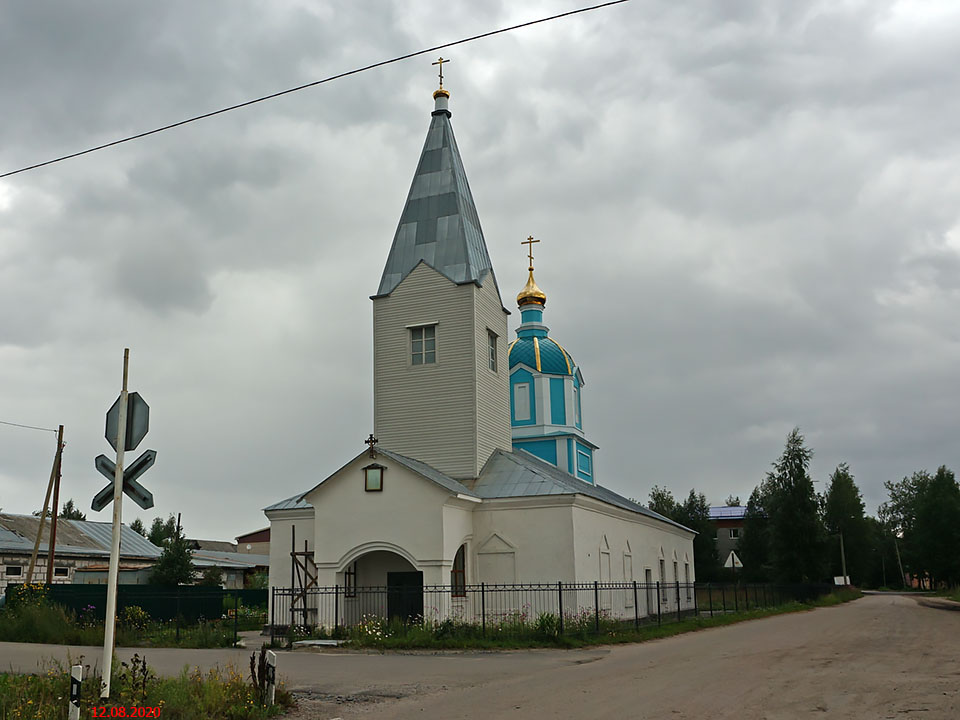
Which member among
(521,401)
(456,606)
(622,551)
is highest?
(521,401)

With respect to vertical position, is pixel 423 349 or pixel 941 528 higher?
pixel 423 349

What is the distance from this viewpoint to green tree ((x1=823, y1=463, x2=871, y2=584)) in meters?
69.6

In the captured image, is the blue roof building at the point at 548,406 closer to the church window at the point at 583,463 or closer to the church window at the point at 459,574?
the church window at the point at 583,463

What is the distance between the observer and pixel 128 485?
9.60 meters

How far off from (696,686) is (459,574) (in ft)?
41.2

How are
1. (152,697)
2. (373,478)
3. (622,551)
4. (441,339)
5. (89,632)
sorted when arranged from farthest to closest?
(622,551), (441,339), (373,478), (89,632), (152,697)

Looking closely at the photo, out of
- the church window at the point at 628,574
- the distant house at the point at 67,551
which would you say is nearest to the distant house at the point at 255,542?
the distant house at the point at 67,551

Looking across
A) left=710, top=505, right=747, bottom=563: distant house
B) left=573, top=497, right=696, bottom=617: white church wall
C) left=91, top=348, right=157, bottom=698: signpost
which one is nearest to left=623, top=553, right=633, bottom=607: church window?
left=573, top=497, right=696, bottom=617: white church wall

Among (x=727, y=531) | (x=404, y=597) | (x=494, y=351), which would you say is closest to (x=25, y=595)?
(x=404, y=597)

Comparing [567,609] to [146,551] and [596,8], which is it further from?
[146,551]

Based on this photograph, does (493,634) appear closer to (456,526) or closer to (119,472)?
(456,526)

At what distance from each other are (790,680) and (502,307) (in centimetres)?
1815

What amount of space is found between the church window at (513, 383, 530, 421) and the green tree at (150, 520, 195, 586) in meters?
15.5

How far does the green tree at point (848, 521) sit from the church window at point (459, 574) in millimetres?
52314
